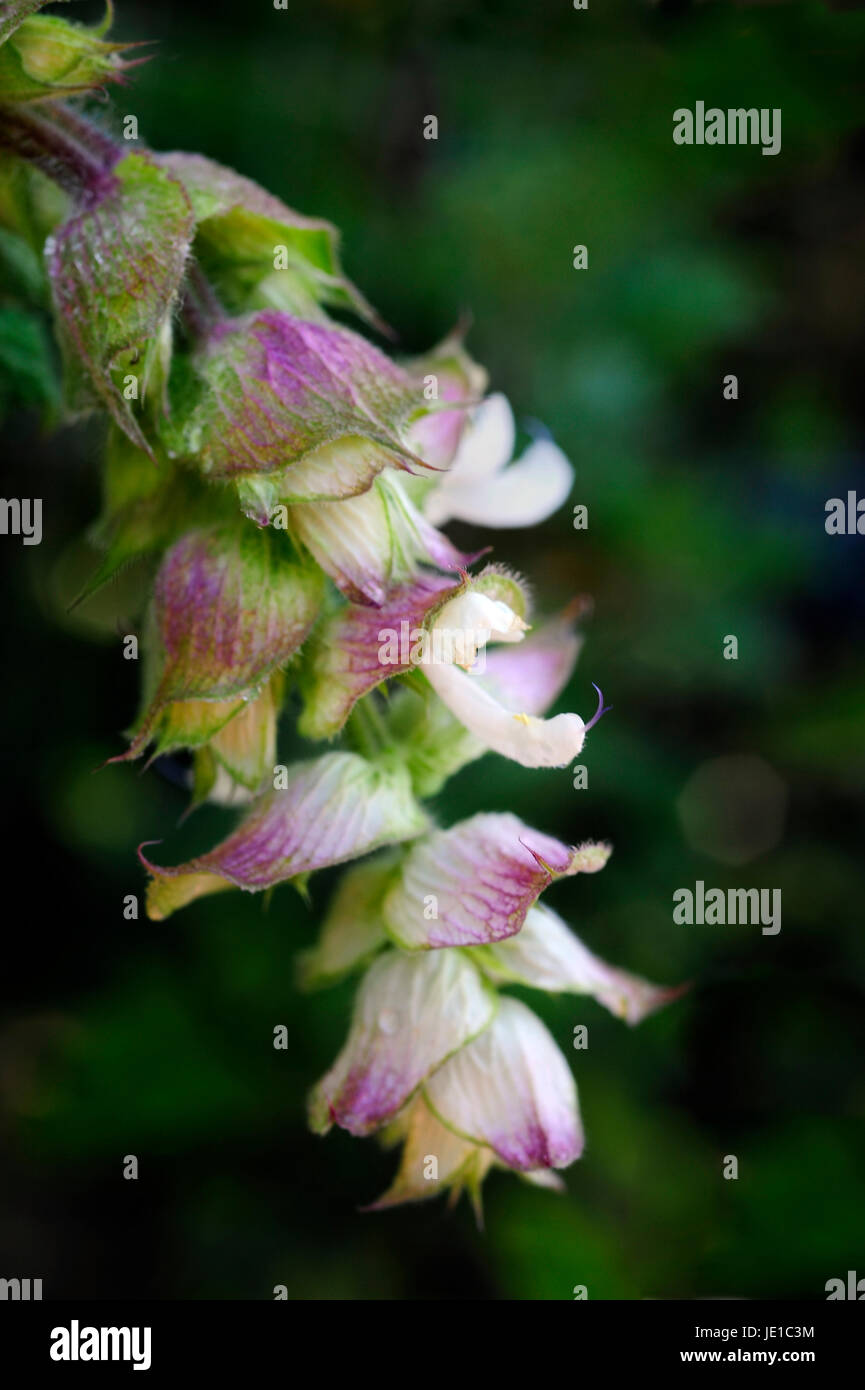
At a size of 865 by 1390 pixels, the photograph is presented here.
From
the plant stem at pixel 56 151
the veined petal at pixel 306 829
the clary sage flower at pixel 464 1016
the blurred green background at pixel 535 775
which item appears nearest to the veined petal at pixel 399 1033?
the clary sage flower at pixel 464 1016

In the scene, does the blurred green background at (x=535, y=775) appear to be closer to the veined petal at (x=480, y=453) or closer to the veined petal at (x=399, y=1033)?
the veined petal at (x=480, y=453)

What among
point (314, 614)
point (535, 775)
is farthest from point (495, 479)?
point (535, 775)

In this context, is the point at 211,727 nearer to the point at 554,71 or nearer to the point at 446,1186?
the point at 446,1186

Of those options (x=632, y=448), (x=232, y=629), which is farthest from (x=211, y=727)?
(x=632, y=448)

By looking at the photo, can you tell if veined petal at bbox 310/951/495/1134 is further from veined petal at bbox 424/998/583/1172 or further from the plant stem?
the plant stem

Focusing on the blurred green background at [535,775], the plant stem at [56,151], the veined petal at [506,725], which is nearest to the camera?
the veined petal at [506,725]

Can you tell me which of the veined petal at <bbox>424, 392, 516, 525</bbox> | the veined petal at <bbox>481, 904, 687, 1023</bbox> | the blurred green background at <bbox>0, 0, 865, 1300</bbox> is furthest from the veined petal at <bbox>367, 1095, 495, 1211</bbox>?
the blurred green background at <bbox>0, 0, 865, 1300</bbox>
